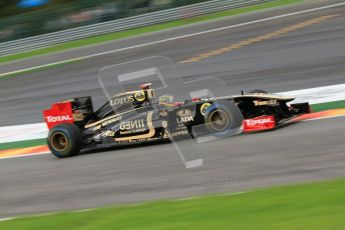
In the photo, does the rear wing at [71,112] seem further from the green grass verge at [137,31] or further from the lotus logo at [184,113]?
the green grass verge at [137,31]

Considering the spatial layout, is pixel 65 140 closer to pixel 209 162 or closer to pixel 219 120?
pixel 219 120

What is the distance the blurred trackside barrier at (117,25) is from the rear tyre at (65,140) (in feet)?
56.5

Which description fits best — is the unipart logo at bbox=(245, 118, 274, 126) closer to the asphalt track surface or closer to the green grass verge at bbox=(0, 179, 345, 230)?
the asphalt track surface

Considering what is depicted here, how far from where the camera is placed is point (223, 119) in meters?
10.4

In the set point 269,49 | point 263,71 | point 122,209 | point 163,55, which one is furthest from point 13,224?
point 163,55

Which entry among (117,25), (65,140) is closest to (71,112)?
(65,140)

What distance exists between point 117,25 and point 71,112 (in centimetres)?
1710

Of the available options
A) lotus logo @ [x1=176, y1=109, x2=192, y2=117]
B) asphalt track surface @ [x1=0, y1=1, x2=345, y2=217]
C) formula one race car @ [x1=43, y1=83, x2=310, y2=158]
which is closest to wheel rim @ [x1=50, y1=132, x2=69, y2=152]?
formula one race car @ [x1=43, y1=83, x2=310, y2=158]

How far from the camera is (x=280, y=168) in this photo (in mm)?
8156

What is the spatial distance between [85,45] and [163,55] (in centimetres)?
567

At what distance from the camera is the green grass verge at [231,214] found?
577cm

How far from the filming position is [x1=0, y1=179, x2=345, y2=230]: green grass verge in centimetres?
577

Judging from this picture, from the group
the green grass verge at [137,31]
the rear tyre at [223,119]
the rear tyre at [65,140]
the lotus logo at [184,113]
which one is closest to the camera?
the rear tyre at [223,119]

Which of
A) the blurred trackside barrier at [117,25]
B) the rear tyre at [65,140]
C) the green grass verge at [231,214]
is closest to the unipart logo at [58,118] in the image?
the rear tyre at [65,140]
